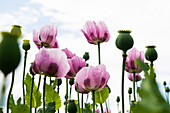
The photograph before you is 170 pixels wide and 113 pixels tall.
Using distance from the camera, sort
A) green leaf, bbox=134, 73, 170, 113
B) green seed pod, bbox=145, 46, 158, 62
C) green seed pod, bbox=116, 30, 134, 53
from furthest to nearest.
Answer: green seed pod, bbox=145, 46, 158, 62 → green seed pod, bbox=116, 30, 134, 53 → green leaf, bbox=134, 73, 170, 113

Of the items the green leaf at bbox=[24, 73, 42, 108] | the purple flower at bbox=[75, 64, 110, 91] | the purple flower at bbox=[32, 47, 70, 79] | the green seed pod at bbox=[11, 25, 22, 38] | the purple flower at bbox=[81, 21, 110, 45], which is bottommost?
the green leaf at bbox=[24, 73, 42, 108]

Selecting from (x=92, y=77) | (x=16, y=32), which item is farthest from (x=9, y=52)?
(x=92, y=77)

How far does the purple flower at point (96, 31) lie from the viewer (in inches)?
79.2

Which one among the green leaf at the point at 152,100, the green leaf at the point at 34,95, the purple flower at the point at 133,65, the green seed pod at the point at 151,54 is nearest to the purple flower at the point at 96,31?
the purple flower at the point at 133,65

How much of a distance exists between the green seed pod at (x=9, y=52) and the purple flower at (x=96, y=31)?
5.26 feet

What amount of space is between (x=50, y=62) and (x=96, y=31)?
765 millimetres

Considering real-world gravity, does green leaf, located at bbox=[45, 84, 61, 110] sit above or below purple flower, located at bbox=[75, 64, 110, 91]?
below

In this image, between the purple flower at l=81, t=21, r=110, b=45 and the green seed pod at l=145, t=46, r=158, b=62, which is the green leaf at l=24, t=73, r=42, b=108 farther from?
the green seed pod at l=145, t=46, r=158, b=62

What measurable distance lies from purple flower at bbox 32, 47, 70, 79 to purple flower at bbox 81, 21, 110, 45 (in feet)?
2.23

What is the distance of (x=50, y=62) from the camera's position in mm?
1363

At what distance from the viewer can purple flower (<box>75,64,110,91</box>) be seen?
4.71 ft

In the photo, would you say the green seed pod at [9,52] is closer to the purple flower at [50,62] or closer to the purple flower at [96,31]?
the purple flower at [50,62]

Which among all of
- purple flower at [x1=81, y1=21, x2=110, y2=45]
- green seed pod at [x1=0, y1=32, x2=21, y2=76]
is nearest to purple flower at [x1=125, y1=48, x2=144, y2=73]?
purple flower at [x1=81, y1=21, x2=110, y2=45]

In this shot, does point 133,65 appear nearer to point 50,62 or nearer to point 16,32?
point 50,62
